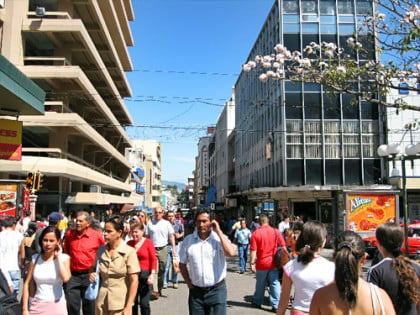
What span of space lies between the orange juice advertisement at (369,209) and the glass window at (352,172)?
13701 mm

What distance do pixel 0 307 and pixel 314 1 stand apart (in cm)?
3054

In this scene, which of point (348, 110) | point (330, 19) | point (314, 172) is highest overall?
point (330, 19)

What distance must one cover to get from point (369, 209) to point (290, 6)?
18888 millimetres

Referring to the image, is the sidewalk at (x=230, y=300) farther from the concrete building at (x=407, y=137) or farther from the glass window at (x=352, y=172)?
the concrete building at (x=407, y=137)

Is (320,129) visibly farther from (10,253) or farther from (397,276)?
(397,276)

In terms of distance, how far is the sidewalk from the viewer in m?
8.21

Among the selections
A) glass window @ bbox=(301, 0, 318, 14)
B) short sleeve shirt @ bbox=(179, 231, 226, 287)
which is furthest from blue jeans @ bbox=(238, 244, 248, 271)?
glass window @ bbox=(301, 0, 318, 14)

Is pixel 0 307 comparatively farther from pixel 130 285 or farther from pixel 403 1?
pixel 403 1

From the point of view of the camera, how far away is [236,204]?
1923 inches

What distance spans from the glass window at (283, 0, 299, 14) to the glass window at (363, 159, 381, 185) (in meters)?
11.5

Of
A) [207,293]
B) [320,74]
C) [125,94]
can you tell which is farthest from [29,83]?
[125,94]

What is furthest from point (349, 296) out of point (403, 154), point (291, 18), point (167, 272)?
point (291, 18)

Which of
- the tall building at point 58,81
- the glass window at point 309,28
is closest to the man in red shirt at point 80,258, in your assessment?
the tall building at point 58,81

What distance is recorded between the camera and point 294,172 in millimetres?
29391
